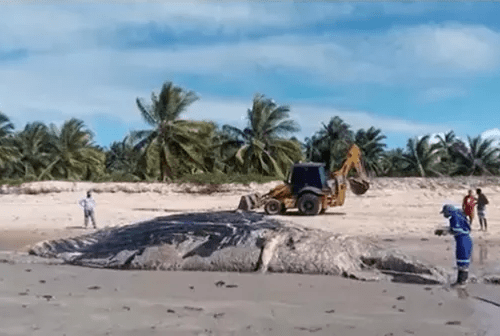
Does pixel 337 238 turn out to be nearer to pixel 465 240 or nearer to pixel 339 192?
pixel 465 240

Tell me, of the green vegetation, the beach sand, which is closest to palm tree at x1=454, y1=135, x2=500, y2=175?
the green vegetation

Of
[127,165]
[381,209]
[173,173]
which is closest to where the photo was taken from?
[381,209]

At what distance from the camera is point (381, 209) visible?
95.6ft

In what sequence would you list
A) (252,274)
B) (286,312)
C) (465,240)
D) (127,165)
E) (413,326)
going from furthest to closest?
1. (127,165)
2. (252,274)
3. (465,240)
4. (286,312)
5. (413,326)

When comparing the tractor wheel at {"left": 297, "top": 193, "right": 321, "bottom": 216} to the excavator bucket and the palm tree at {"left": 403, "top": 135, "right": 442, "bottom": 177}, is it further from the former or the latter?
the palm tree at {"left": 403, "top": 135, "right": 442, "bottom": 177}

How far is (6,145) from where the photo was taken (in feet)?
162

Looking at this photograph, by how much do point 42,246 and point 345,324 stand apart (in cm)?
890

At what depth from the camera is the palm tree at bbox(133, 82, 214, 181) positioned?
4319 cm

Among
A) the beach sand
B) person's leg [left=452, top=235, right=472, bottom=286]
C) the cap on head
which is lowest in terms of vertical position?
the beach sand

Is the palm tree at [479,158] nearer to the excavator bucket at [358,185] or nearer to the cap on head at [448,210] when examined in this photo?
the excavator bucket at [358,185]

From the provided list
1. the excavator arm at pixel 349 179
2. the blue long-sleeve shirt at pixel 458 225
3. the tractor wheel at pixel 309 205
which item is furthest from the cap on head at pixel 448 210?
the excavator arm at pixel 349 179

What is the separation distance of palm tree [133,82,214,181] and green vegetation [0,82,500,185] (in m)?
0.06

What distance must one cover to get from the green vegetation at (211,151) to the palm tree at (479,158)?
0.07 metres

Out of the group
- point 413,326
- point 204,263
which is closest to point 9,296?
point 204,263
